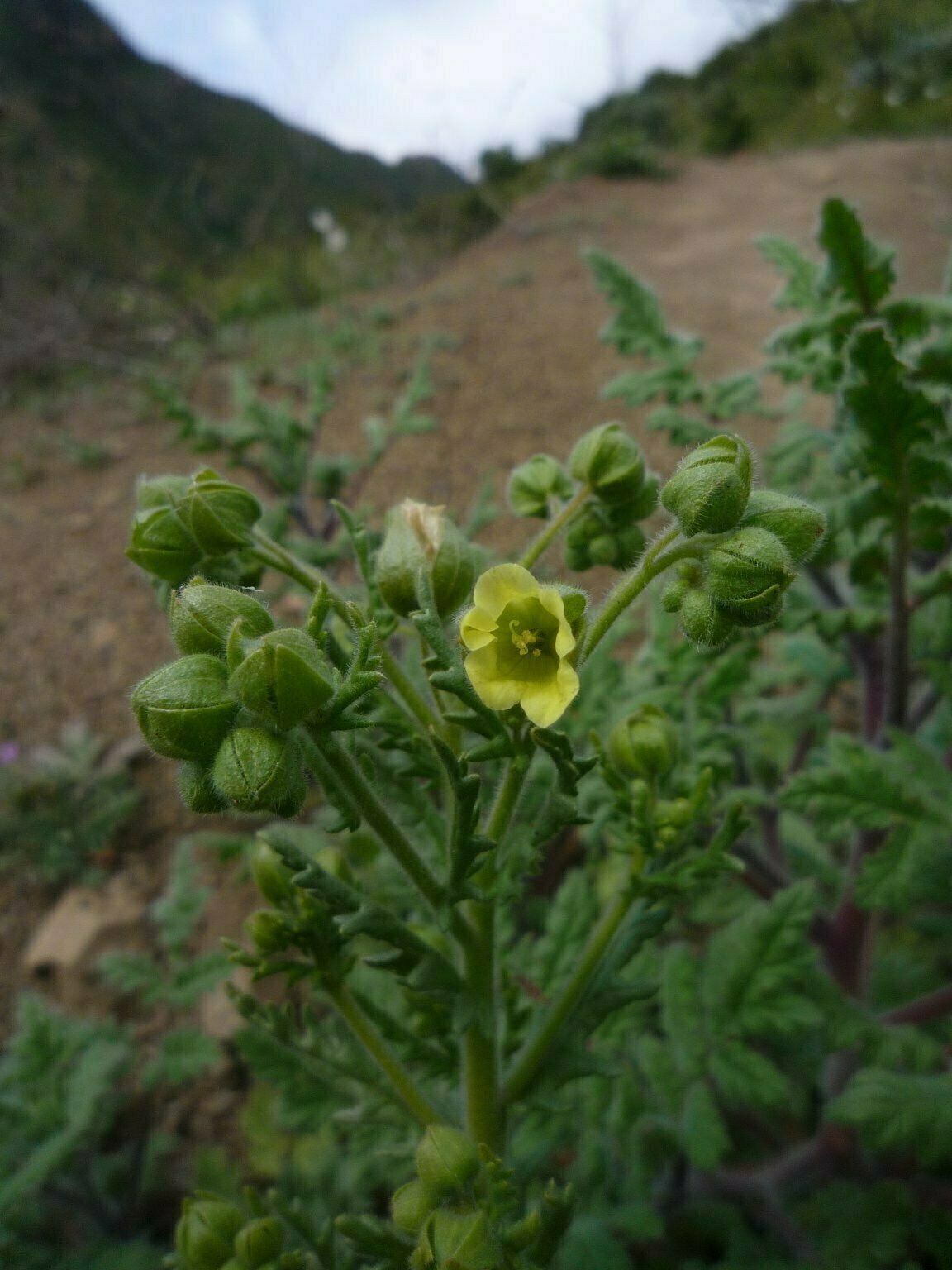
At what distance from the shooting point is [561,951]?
2.05 metres

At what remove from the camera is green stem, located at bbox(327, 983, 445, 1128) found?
4.56 ft

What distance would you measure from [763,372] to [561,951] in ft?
5.18

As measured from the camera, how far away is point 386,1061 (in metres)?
1.39

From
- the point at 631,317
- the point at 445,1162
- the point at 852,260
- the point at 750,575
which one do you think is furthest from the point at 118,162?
the point at 445,1162

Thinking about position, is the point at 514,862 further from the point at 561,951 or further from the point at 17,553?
the point at 17,553

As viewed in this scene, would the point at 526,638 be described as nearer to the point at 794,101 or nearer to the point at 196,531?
the point at 196,531

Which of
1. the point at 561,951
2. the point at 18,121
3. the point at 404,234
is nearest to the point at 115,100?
the point at 18,121

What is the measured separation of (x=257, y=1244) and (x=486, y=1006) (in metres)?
0.50

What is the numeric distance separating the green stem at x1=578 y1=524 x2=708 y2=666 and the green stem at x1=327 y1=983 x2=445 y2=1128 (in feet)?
2.43

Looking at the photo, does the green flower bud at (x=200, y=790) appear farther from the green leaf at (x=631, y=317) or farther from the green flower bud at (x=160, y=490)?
the green leaf at (x=631, y=317)

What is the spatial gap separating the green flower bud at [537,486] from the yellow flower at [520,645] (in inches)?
16.3

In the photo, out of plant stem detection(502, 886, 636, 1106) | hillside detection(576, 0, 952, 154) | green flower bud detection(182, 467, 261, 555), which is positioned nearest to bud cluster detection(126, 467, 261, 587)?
green flower bud detection(182, 467, 261, 555)

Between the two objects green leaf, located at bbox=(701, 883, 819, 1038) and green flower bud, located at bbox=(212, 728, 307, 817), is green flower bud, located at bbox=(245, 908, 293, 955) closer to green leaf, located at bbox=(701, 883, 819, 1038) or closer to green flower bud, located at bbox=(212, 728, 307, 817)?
green flower bud, located at bbox=(212, 728, 307, 817)

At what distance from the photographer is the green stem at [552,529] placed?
1.26 m
